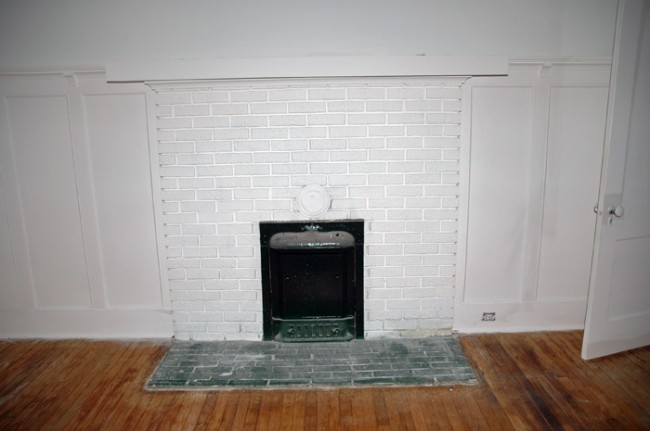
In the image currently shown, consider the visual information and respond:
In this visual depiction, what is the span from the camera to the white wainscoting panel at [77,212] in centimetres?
292

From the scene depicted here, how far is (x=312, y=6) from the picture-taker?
8.96 feet

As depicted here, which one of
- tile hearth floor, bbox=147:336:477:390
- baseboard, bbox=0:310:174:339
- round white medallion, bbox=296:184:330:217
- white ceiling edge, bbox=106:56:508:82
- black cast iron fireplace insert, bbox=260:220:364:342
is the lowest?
tile hearth floor, bbox=147:336:477:390

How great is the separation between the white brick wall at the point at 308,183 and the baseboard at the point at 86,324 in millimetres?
209

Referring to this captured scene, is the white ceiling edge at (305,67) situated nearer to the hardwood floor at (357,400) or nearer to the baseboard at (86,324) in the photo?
the baseboard at (86,324)

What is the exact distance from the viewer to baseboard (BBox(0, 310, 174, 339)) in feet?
10.5

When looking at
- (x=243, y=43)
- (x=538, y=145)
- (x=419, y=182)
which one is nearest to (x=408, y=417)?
(x=419, y=182)

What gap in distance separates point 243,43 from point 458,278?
7.37ft

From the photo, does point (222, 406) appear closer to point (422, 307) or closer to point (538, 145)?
point (422, 307)

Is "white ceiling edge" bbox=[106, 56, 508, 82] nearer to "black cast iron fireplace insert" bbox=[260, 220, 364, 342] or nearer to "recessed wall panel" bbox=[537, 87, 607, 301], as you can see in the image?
"recessed wall panel" bbox=[537, 87, 607, 301]

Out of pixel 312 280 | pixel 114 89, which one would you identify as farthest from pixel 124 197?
pixel 312 280

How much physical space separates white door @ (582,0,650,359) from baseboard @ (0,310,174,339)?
3027mm

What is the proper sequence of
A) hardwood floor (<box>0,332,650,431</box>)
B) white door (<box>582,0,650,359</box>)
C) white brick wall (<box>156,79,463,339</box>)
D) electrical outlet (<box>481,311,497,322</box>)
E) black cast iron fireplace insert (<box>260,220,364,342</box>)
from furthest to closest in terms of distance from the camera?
electrical outlet (<box>481,311,497,322</box>) → black cast iron fireplace insert (<box>260,220,364,342</box>) → white brick wall (<box>156,79,463,339</box>) → white door (<box>582,0,650,359</box>) → hardwood floor (<box>0,332,650,431</box>)

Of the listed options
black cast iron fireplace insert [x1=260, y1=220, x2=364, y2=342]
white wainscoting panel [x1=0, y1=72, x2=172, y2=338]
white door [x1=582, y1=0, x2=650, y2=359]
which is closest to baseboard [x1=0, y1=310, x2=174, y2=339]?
white wainscoting panel [x1=0, y1=72, x2=172, y2=338]

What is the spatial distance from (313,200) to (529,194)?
156 cm
